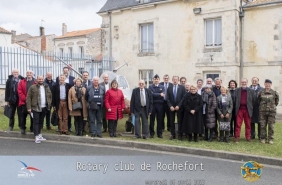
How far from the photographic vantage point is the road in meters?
5.83

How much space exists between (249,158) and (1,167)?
5241 millimetres

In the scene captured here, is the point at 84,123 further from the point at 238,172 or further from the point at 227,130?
the point at 238,172

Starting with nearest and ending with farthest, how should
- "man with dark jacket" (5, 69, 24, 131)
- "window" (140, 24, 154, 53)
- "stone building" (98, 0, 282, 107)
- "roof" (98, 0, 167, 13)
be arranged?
"man with dark jacket" (5, 69, 24, 131) < "stone building" (98, 0, 282, 107) < "window" (140, 24, 154, 53) < "roof" (98, 0, 167, 13)

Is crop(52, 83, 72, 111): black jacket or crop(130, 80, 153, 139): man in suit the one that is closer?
crop(130, 80, 153, 139): man in suit

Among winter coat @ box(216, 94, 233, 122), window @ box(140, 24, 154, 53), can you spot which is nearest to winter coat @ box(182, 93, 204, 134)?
winter coat @ box(216, 94, 233, 122)

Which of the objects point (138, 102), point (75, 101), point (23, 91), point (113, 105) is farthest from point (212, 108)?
point (23, 91)

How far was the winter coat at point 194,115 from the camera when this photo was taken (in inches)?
359

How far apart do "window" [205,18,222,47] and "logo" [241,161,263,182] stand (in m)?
12.0

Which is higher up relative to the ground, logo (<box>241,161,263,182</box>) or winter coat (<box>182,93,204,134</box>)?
winter coat (<box>182,93,204,134</box>)

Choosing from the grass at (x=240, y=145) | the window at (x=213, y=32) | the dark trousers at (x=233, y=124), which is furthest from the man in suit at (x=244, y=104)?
the window at (x=213, y=32)

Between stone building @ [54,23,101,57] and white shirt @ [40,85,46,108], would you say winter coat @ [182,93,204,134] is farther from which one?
stone building @ [54,23,101,57]

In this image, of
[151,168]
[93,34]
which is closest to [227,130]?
[151,168]

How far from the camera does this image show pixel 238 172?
6562 mm

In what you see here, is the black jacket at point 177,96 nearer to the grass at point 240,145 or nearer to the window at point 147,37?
the grass at point 240,145
